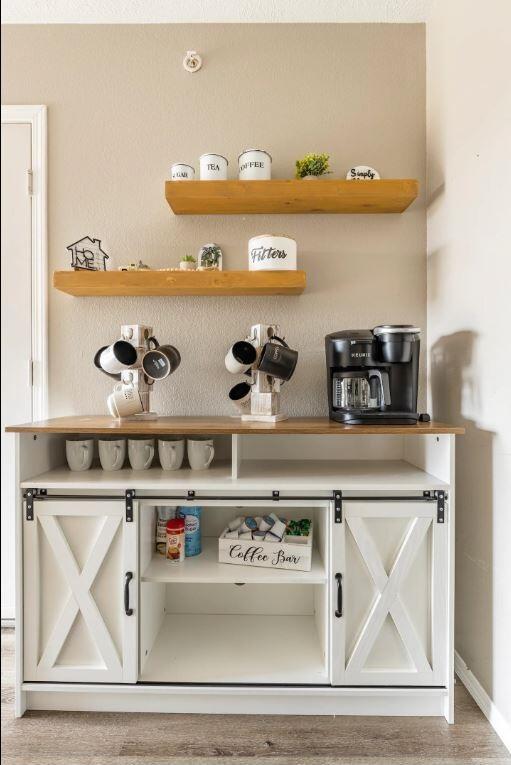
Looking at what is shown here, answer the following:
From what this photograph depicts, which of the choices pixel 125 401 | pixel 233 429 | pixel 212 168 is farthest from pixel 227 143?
pixel 233 429

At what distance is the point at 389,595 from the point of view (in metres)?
1.70

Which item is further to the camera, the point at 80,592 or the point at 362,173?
the point at 362,173

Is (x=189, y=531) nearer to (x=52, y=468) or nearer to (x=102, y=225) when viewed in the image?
(x=52, y=468)

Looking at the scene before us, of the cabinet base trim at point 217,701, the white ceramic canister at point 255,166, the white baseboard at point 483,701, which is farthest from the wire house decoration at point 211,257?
the white baseboard at point 483,701

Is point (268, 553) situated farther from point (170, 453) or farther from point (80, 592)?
point (80, 592)

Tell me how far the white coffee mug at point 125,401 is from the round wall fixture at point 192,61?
1.46 m

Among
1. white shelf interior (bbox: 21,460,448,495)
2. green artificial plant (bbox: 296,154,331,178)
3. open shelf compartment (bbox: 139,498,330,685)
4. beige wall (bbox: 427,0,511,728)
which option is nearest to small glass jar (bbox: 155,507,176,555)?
open shelf compartment (bbox: 139,498,330,685)

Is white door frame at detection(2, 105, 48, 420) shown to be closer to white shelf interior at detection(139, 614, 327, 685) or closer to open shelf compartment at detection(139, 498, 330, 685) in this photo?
open shelf compartment at detection(139, 498, 330, 685)

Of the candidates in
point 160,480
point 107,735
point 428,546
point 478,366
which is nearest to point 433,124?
point 478,366

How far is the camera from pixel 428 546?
1726mm

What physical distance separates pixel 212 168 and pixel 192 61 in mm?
580

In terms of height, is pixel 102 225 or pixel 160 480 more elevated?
pixel 102 225

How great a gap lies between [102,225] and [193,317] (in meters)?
0.59

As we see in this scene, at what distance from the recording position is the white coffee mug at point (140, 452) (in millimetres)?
1973
